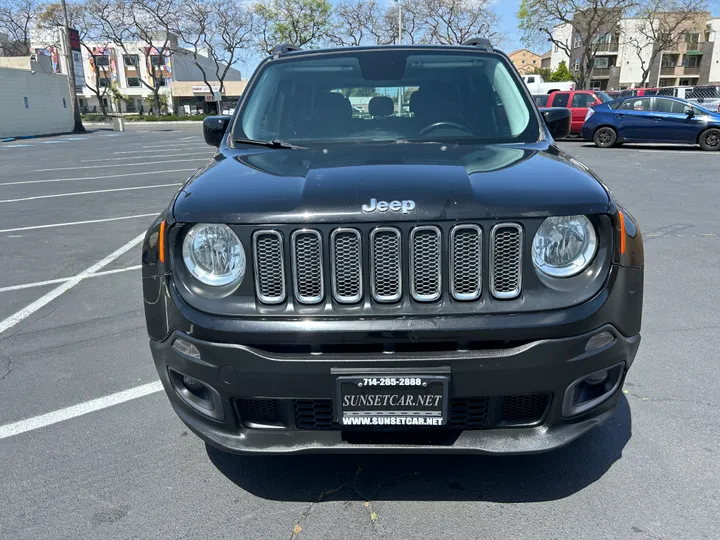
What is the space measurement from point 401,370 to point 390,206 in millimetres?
575

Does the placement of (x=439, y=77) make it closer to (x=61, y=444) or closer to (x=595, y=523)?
(x=595, y=523)

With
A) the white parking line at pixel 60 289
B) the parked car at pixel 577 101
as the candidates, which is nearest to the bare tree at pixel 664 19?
the parked car at pixel 577 101

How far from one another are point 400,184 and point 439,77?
5.62 feet

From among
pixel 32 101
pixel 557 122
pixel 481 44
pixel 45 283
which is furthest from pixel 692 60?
pixel 45 283

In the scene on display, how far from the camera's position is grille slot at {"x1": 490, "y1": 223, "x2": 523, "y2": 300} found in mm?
2148

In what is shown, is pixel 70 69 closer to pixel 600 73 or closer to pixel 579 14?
pixel 579 14

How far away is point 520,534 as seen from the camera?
2.31 m

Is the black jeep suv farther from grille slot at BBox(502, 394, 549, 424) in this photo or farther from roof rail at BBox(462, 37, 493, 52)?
roof rail at BBox(462, 37, 493, 52)

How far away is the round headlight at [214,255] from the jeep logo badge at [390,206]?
489 mm

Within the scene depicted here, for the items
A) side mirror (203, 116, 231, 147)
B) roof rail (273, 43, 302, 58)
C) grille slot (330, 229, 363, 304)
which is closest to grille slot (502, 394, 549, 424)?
grille slot (330, 229, 363, 304)

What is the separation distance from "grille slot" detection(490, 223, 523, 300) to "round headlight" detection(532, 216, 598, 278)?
3.1 inches

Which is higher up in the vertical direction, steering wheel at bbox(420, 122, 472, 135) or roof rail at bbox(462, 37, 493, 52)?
roof rail at bbox(462, 37, 493, 52)

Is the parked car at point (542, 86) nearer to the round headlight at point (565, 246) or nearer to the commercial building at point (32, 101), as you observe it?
the commercial building at point (32, 101)

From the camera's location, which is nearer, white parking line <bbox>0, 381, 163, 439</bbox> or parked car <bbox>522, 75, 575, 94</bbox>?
white parking line <bbox>0, 381, 163, 439</bbox>
